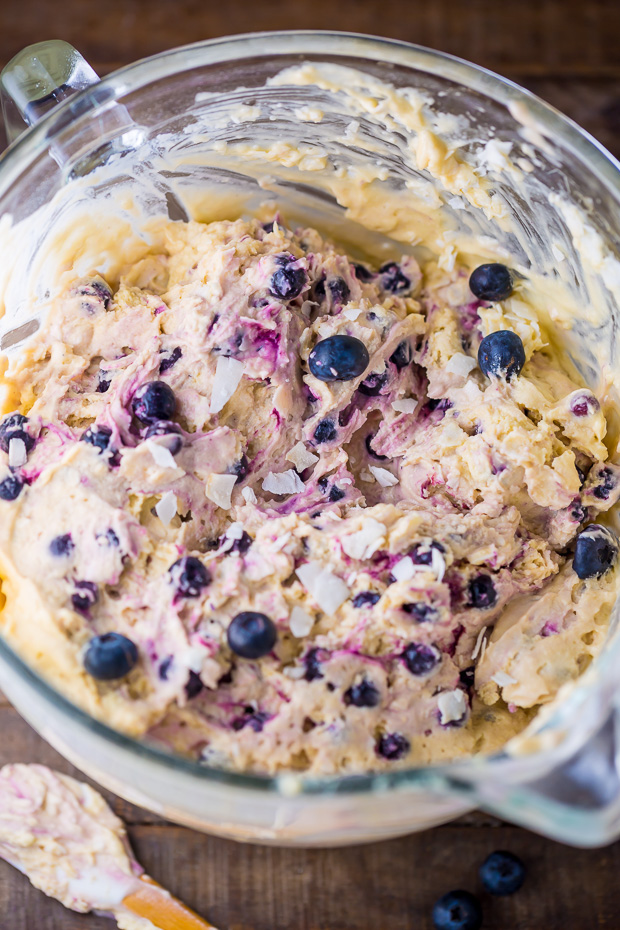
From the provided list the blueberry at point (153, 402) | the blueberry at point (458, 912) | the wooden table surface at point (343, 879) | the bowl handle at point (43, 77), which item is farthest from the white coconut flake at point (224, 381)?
the blueberry at point (458, 912)

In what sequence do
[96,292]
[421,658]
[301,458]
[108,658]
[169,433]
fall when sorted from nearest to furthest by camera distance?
[108,658]
[421,658]
[169,433]
[301,458]
[96,292]

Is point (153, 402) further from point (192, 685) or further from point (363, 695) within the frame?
point (363, 695)

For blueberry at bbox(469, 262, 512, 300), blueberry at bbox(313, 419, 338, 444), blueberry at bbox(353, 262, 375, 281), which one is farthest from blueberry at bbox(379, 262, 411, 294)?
blueberry at bbox(313, 419, 338, 444)

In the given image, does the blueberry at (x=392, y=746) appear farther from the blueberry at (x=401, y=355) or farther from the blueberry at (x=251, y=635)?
the blueberry at (x=401, y=355)

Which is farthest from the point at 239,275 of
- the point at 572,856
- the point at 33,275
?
the point at 572,856

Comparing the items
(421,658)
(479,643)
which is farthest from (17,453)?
(479,643)

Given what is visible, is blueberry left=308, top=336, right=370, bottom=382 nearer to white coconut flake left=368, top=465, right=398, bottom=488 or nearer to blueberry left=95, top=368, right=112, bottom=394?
white coconut flake left=368, top=465, right=398, bottom=488

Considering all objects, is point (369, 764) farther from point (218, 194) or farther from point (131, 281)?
point (218, 194)
